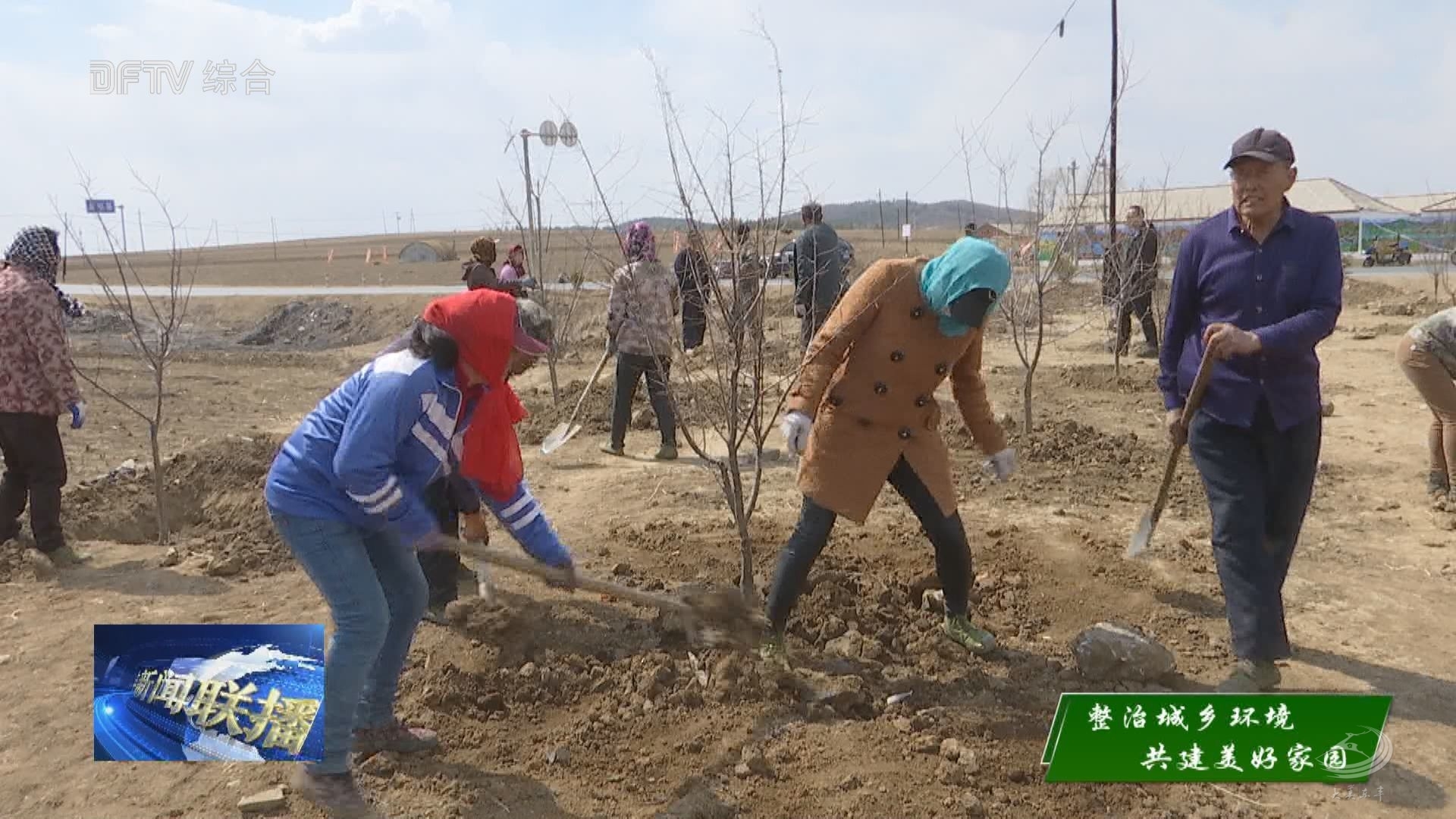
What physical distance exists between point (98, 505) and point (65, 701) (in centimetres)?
257

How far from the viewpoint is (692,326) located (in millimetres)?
7262

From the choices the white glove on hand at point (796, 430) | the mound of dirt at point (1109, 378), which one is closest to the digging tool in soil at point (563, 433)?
the white glove on hand at point (796, 430)

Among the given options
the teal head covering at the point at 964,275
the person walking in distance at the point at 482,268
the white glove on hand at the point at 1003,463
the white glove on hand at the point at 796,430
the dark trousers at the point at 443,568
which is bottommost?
the dark trousers at the point at 443,568

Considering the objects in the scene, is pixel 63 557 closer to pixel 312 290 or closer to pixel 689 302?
pixel 689 302

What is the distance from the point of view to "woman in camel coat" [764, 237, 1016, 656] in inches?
120

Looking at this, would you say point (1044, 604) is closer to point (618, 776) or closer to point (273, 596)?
point (618, 776)

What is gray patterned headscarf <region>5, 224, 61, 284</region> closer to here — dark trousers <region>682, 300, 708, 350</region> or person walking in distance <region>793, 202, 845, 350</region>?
dark trousers <region>682, 300, 708, 350</region>

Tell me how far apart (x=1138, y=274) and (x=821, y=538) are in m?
7.95

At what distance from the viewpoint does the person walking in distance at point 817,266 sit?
256 inches

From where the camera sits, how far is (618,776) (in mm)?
2799

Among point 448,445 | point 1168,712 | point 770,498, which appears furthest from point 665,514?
point 1168,712

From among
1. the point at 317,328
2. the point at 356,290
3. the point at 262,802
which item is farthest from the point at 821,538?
the point at 356,290

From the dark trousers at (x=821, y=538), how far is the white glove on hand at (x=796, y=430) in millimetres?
262

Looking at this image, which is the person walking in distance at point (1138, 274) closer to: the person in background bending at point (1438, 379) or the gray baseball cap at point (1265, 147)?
the person in background bending at point (1438, 379)
